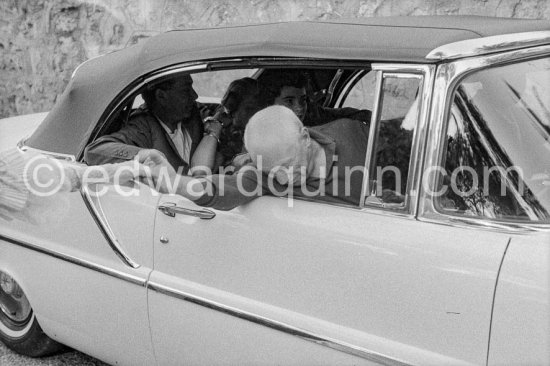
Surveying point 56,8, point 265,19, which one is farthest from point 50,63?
point 265,19

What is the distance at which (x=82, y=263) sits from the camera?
3084 millimetres

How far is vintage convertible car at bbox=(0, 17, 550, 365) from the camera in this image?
211 centimetres

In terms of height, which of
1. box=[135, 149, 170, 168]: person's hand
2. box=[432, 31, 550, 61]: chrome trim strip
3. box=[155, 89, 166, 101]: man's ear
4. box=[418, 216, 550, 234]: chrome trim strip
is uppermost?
box=[432, 31, 550, 61]: chrome trim strip

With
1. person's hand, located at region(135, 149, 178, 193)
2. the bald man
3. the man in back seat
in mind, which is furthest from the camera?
the man in back seat

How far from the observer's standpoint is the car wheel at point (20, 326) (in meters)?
3.61

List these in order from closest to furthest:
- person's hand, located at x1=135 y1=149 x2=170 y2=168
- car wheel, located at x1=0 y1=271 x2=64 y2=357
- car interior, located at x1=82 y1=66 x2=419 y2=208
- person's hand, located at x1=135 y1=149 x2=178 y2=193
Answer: car interior, located at x1=82 y1=66 x2=419 y2=208
person's hand, located at x1=135 y1=149 x2=178 y2=193
person's hand, located at x1=135 y1=149 x2=170 y2=168
car wheel, located at x1=0 y1=271 x2=64 y2=357

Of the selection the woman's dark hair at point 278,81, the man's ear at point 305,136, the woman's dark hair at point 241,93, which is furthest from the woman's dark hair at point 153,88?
the man's ear at point 305,136

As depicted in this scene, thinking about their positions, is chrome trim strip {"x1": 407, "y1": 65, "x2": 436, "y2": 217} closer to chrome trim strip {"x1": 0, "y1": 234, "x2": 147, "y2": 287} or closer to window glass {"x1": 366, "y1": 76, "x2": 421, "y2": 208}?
window glass {"x1": 366, "y1": 76, "x2": 421, "y2": 208}

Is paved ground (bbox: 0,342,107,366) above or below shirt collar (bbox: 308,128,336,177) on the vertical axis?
below

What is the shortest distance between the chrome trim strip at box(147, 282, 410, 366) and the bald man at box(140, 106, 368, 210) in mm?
387

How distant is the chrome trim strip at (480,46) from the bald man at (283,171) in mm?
508

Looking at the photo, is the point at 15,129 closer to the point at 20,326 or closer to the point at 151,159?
the point at 20,326

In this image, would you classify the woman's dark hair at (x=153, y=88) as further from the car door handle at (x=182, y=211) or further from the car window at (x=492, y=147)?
the car window at (x=492, y=147)

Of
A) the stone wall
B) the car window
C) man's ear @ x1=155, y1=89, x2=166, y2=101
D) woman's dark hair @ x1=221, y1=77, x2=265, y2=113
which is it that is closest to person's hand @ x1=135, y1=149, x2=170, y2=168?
man's ear @ x1=155, y1=89, x2=166, y2=101
